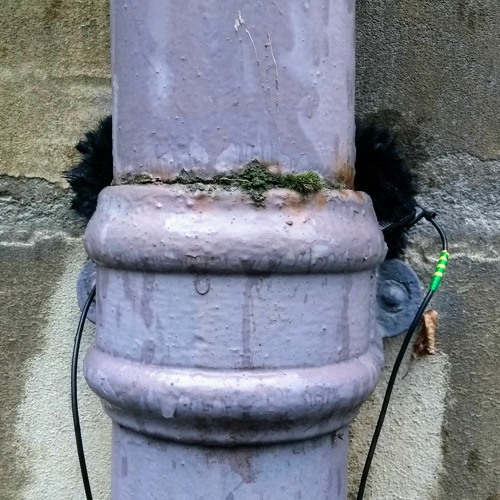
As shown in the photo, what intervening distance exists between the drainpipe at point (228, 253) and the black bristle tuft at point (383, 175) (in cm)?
15

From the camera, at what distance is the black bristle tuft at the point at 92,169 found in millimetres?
773

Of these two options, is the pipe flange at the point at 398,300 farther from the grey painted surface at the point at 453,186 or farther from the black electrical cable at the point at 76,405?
the black electrical cable at the point at 76,405

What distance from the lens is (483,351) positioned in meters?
0.80

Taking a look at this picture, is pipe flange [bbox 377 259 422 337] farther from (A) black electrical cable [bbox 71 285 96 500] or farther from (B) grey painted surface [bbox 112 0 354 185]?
(A) black electrical cable [bbox 71 285 96 500]

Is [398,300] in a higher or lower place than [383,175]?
lower

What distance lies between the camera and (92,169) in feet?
2.56

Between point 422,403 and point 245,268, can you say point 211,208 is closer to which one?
point 245,268

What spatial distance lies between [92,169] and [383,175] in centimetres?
37

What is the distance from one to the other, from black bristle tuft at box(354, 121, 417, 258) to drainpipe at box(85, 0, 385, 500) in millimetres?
151

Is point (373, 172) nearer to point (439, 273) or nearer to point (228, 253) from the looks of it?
point (439, 273)

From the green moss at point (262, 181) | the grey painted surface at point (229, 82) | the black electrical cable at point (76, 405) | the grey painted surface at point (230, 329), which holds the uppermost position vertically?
the grey painted surface at point (229, 82)

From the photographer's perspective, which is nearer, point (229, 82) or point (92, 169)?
point (229, 82)

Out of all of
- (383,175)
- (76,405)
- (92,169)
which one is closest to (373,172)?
(383,175)

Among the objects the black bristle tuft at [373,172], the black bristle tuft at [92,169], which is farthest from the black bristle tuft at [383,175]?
the black bristle tuft at [92,169]
